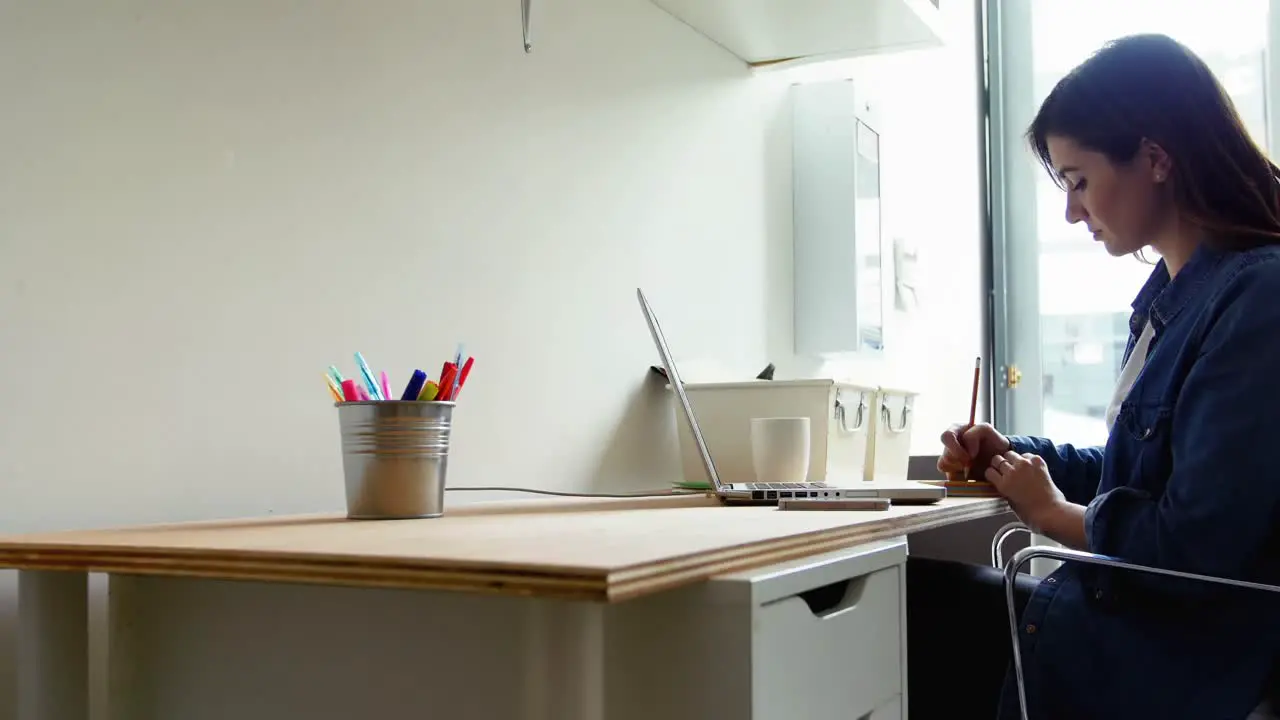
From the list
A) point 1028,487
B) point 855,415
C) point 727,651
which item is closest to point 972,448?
point 1028,487

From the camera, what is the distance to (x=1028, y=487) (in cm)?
158

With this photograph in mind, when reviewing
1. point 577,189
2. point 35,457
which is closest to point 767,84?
point 577,189

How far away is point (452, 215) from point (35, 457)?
658 millimetres

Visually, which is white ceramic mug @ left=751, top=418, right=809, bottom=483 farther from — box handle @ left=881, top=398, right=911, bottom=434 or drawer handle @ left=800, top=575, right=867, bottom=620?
drawer handle @ left=800, top=575, right=867, bottom=620

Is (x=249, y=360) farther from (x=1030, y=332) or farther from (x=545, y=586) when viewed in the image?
(x=1030, y=332)

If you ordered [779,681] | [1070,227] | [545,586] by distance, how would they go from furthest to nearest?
[1070,227] < [779,681] < [545,586]

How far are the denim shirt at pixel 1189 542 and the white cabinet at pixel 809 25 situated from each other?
37.1 inches

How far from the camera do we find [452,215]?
5.18 ft

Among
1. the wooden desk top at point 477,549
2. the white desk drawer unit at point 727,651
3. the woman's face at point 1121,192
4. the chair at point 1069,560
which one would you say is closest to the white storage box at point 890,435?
the woman's face at point 1121,192

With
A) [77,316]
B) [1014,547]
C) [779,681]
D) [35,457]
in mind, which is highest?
[77,316]

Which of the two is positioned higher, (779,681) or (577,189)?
(577,189)

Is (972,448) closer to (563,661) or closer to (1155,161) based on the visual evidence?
(1155,161)

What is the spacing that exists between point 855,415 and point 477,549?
53.7 inches

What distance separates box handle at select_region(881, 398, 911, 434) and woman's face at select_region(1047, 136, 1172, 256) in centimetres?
66
